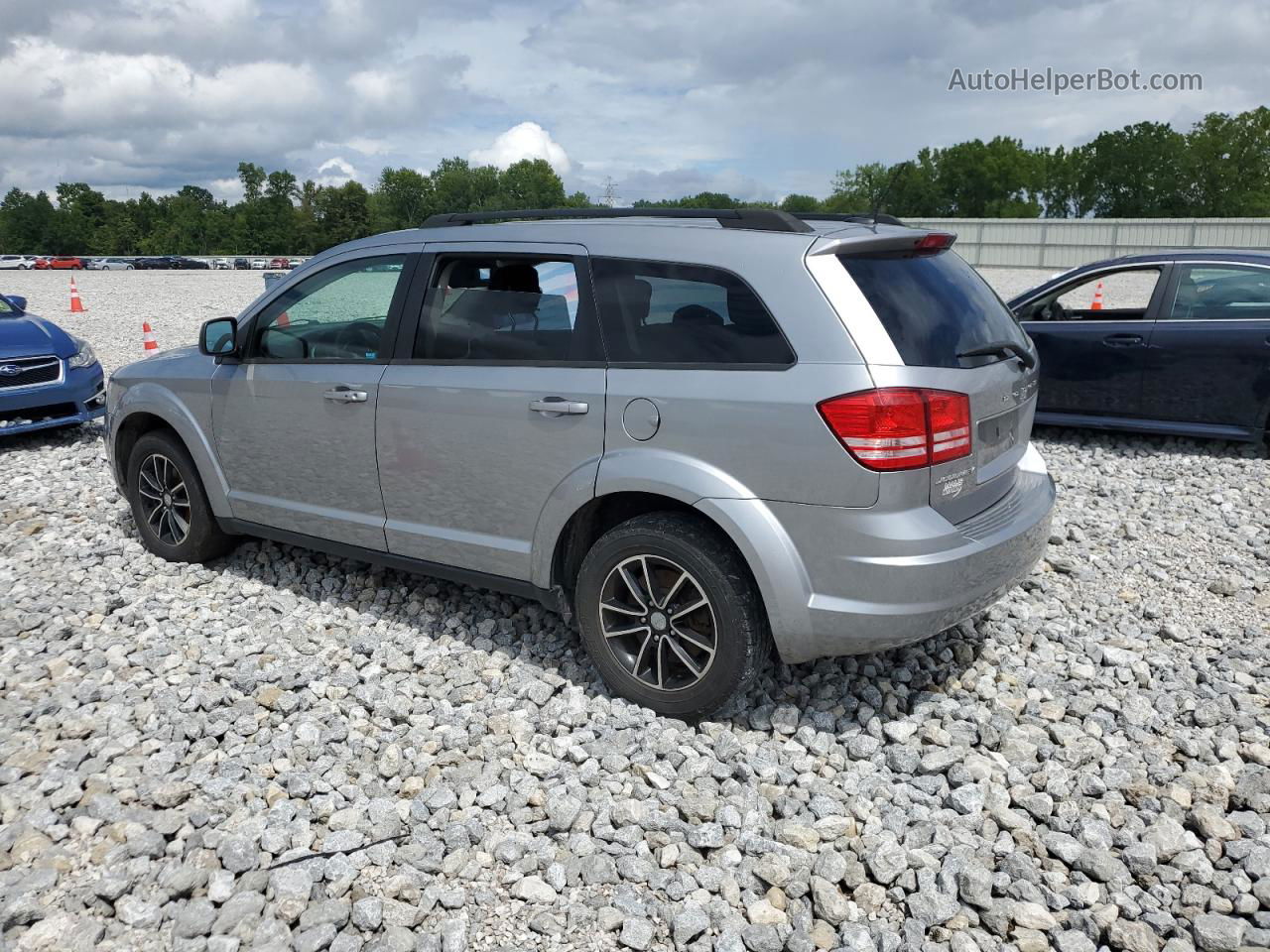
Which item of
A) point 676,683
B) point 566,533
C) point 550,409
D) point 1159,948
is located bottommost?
point 1159,948

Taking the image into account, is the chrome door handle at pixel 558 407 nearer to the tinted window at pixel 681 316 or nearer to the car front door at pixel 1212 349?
the tinted window at pixel 681 316

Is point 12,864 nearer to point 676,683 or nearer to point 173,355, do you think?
point 676,683

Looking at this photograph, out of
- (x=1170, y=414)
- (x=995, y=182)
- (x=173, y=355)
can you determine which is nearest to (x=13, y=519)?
(x=173, y=355)

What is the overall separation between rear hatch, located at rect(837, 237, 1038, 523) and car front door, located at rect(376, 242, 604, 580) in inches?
43.9

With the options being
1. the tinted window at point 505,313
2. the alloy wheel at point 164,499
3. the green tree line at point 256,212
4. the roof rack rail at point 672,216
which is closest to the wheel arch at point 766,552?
the tinted window at point 505,313

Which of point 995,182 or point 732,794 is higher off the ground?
point 995,182

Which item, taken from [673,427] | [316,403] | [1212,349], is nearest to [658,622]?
[673,427]

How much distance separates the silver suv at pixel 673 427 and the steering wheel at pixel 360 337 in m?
0.02

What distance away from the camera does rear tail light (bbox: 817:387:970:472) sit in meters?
3.31

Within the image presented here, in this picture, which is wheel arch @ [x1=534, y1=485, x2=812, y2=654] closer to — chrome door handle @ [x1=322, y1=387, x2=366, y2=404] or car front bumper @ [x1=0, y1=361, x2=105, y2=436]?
chrome door handle @ [x1=322, y1=387, x2=366, y2=404]

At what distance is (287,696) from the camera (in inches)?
163

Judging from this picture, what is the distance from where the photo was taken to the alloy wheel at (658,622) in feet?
12.4

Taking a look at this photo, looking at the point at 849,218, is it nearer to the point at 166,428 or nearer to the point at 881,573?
the point at 881,573

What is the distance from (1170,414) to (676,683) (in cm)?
597
